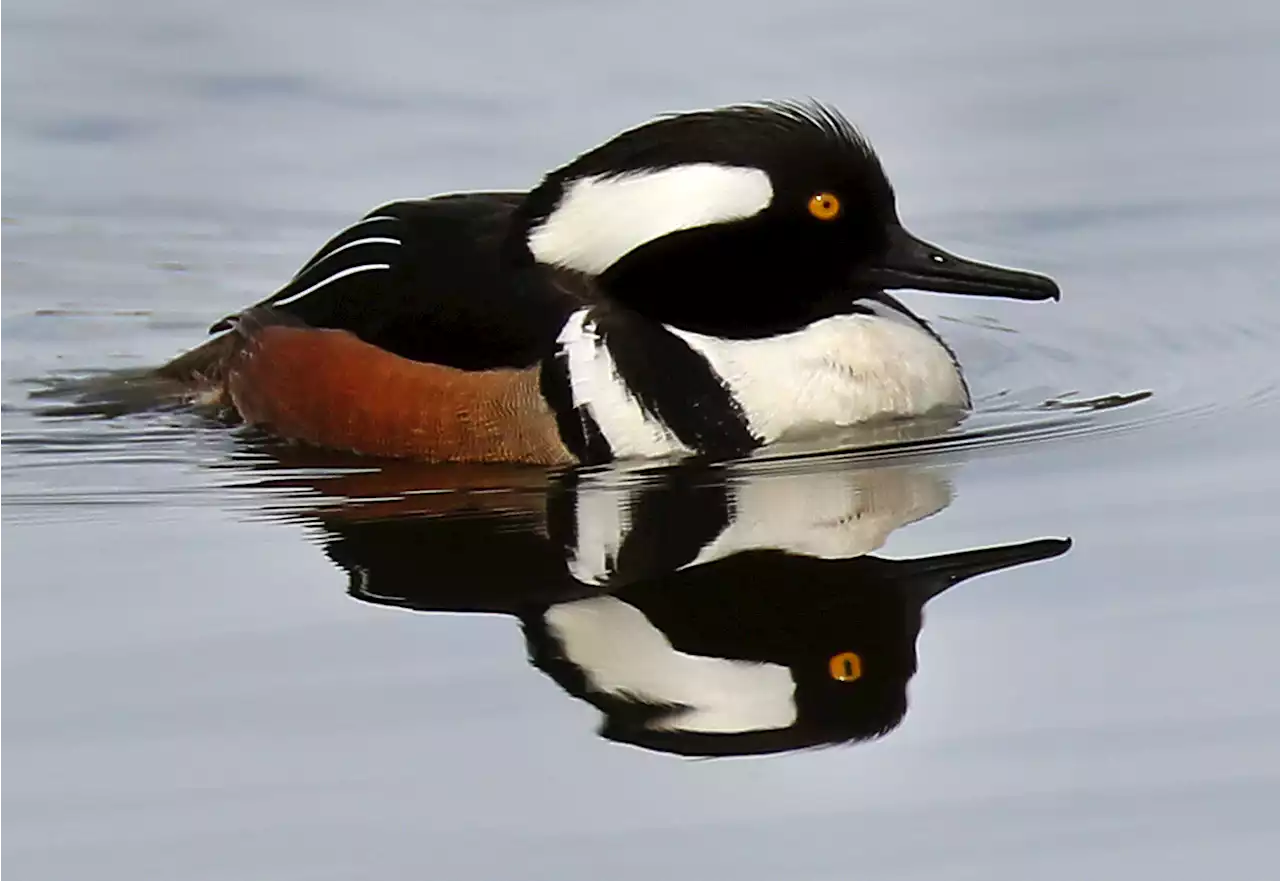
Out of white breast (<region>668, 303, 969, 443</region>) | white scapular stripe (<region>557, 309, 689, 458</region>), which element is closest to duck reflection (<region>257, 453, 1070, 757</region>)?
white scapular stripe (<region>557, 309, 689, 458</region>)

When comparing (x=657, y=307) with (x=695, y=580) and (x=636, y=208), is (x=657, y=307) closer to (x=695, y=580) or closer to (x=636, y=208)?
(x=636, y=208)

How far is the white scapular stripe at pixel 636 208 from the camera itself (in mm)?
8555

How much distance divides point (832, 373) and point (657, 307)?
546 mm

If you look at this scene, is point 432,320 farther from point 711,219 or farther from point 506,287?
point 711,219

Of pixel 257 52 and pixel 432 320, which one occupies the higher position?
pixel 257 52

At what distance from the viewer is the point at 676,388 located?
336 inches

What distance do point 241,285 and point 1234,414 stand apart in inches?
163

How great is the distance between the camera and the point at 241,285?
11.4 meters

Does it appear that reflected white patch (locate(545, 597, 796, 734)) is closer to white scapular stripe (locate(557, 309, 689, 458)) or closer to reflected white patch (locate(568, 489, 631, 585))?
reflected white patch (locate(568, 489, 631, 585))

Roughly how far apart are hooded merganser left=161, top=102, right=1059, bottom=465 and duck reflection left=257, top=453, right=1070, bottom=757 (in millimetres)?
235

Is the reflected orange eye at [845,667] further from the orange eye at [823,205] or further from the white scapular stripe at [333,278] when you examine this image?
the white scapular stripe at [333,278]

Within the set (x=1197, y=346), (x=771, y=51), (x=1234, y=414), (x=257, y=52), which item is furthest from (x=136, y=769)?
(x=257, y=52)

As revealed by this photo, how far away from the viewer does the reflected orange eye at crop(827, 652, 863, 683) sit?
6.36 meters

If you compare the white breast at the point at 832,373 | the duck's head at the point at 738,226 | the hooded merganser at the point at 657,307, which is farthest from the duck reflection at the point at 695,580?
the duck's head at the point at 738,226
